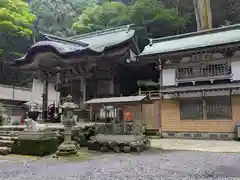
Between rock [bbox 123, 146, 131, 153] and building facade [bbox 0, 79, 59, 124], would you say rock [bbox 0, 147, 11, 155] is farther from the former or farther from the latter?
building facade [bbox 0, 79, 59, 124]

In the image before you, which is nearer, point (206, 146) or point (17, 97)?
point (206, 146)

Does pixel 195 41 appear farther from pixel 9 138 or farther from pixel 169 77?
pixel 9 138

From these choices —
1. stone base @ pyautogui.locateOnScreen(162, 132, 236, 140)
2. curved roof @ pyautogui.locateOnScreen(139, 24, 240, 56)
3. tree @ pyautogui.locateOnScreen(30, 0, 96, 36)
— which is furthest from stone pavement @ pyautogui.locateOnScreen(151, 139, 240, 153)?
tree @ pyautogui.locateOnScreen(30, 0, 96, 36)

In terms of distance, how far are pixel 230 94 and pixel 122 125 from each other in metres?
7.62

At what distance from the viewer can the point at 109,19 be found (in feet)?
97.7

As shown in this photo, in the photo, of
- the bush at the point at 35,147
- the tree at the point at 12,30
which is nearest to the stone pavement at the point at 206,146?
the bush at the point at 35,147

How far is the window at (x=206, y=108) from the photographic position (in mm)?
14672

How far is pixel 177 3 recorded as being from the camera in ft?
91.8

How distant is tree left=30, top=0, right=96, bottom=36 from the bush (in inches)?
1104

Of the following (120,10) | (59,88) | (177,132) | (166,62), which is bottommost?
(177,132)

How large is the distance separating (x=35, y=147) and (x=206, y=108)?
10.5m

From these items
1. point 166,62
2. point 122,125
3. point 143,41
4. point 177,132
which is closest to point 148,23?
point 143,41

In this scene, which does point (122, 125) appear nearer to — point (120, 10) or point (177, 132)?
point (177, 132)

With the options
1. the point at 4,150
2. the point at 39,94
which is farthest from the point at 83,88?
the point at 39,94
